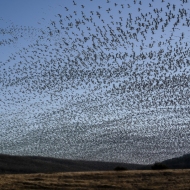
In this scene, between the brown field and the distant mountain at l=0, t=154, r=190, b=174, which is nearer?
the brown field

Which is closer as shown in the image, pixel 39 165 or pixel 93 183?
pixel 93 183

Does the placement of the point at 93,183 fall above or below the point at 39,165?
below

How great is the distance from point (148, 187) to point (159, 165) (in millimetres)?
26767

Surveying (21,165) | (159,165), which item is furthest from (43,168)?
(159,165)

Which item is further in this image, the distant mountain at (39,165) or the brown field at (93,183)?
the distant mountain at (39,165)

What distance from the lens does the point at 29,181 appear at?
31156mm

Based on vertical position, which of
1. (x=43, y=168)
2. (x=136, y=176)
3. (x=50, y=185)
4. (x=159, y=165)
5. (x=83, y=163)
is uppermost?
(x=83, y=163)

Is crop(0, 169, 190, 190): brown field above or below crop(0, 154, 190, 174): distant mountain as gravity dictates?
below

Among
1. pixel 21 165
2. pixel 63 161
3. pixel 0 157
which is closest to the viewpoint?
pixel 21 165

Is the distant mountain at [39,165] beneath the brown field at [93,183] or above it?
above

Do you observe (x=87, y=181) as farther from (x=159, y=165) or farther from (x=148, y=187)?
(x=159, y=165)

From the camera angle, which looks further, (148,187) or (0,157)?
(0,157)

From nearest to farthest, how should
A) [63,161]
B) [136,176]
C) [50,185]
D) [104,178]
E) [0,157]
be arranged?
1. [50,185]
2. [104,178]
3. [136,176]
4. [0,157]
5. [63,161]

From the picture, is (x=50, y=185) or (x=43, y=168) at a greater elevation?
(x=43, y=168)
